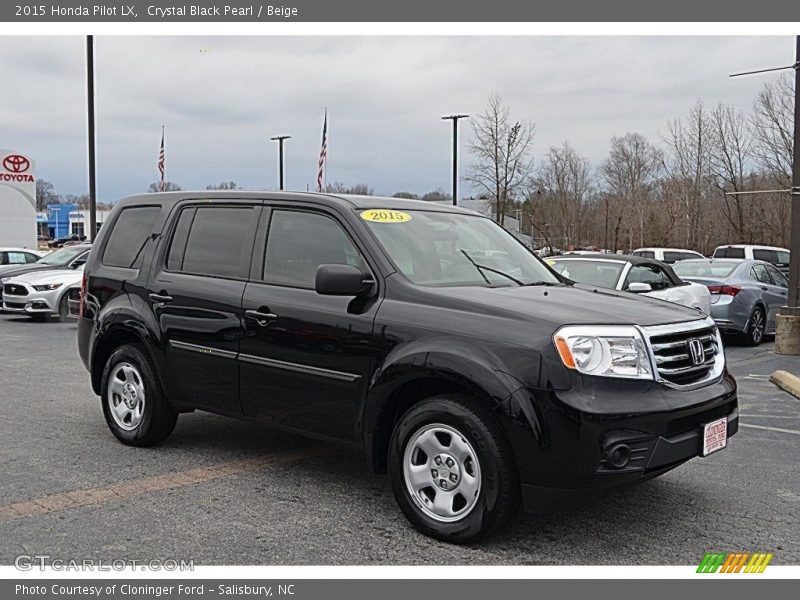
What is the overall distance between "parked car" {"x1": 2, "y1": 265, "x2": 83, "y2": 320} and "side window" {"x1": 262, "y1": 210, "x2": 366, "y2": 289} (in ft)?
39.3

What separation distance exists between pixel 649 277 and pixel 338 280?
818cm

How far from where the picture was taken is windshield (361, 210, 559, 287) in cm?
492

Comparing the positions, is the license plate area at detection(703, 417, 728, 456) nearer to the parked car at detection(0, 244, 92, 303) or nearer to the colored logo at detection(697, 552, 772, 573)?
the colored logo at detection(697, 552, 772, 573)

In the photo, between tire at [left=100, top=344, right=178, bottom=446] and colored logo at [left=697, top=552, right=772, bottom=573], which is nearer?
colored logo at [left=697, top=552, right=772, bottom=573]

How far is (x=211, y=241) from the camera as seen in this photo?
18.9 ft

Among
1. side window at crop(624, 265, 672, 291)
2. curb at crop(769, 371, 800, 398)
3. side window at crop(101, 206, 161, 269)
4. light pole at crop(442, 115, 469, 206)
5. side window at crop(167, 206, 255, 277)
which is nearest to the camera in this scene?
side window at crop(167, 206, 255, 277)

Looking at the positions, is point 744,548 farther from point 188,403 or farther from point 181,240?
point 181,240

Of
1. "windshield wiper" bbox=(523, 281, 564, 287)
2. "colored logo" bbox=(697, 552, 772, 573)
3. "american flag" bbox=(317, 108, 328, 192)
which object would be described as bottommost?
"colored logo" bbox=(697, 552, 772, 573)

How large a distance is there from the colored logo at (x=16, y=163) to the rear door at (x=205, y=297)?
2839 centimetres

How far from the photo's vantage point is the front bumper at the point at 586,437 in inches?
154

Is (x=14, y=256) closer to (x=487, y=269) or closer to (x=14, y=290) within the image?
(x=14, y=290)

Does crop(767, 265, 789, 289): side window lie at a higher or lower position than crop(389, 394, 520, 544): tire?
higher

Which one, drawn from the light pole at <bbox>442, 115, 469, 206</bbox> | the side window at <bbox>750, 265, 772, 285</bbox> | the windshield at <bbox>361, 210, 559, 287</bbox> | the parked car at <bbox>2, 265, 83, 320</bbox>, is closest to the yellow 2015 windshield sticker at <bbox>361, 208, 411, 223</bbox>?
the windshield at <bbox>361, 210, 559, 287</bbox>

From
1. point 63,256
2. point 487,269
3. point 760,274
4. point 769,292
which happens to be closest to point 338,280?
point 487,269
